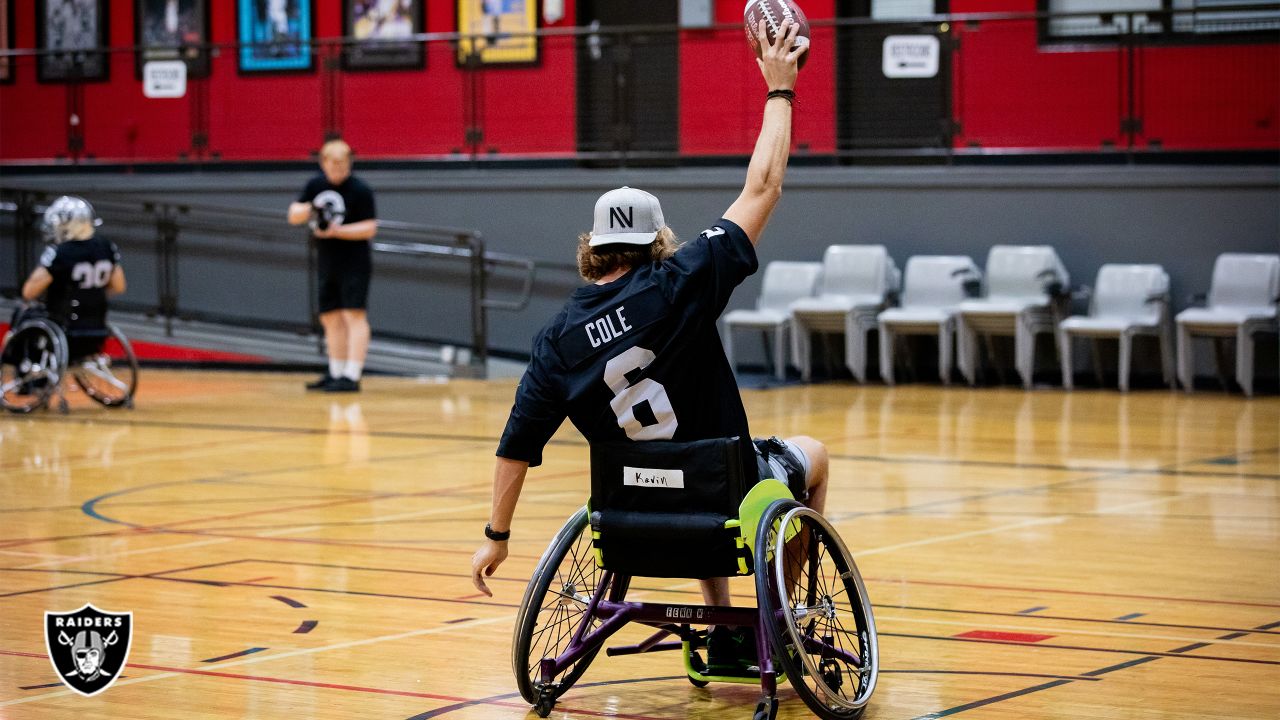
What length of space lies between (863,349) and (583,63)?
3905 mm

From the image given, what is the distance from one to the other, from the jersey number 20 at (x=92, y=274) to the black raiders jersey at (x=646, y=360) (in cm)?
831

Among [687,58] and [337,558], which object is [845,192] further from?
[337,558]

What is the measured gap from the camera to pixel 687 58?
620 inches

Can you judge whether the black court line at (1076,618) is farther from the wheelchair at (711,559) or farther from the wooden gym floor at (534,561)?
the wheelchair at (711,559)

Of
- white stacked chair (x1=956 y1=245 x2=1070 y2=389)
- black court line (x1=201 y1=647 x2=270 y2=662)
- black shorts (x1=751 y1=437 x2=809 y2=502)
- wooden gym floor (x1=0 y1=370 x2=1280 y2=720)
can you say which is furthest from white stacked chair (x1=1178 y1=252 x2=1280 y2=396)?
black court line (x1=201 y1=647 x2=270 y2=662)

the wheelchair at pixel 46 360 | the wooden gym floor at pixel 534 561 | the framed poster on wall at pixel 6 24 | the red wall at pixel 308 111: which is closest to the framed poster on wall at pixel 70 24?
the framed poster on wall at pixel 6 24

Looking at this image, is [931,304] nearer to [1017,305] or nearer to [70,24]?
[1017,305]

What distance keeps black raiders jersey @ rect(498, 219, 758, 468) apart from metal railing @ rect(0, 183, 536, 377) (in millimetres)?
11337

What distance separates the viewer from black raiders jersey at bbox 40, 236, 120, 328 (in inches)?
461

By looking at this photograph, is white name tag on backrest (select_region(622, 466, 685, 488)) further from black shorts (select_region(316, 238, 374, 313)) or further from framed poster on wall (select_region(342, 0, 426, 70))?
framed poster on wall (select_region(342, 0, 426, 70))

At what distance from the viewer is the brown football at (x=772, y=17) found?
421 centimetres

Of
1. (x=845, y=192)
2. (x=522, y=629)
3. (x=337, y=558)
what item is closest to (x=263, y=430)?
(x=337, y=558)

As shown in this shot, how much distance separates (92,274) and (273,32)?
23.6 ft

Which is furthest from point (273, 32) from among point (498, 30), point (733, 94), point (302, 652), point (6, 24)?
point (302, 652)
